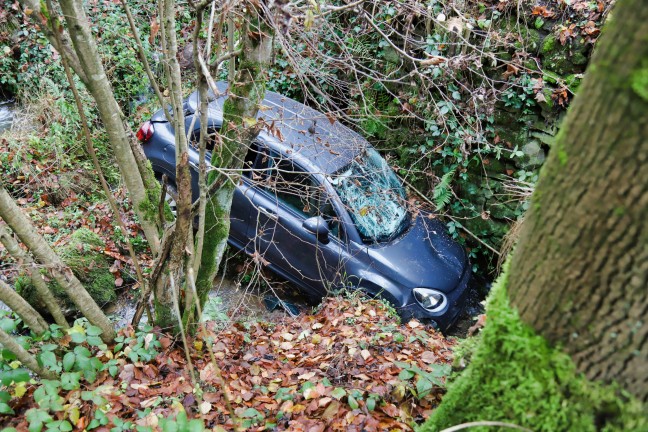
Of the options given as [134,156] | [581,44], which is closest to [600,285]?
[134,156]

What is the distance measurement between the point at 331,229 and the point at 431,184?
2.13m

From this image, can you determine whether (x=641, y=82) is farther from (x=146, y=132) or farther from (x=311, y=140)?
(x=146, y=132)

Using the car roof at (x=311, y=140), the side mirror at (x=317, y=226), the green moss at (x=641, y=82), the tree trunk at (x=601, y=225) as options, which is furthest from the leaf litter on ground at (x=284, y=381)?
the green moss at (x=641, y=82)

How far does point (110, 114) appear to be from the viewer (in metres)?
2.60

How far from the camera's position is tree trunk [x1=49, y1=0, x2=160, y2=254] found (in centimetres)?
229

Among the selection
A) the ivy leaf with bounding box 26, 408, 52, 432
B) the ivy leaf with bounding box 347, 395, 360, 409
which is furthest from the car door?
the ivy leaf with bounding box 26, 408, 52, 432

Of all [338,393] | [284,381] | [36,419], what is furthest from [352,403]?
[36,419]

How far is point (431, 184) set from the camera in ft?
19.4

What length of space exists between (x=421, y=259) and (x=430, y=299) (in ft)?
1.43

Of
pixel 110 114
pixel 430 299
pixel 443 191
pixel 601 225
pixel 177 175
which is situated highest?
pixel 601 225

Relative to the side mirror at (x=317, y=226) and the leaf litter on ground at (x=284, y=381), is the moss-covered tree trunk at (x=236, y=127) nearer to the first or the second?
the leaf litter on ground at (x=284, y=381)

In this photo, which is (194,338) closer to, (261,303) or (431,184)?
(261,303)

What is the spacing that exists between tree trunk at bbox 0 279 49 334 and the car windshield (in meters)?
2.68

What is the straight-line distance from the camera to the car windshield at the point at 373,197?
4.43 m
